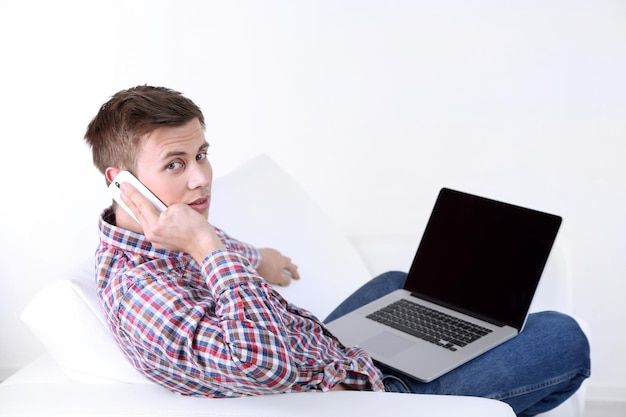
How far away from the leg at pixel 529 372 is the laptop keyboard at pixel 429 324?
9 cm

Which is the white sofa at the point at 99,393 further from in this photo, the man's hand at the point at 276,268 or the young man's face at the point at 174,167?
the man's hand at the point at 276,268

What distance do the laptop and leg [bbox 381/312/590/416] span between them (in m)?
0.04

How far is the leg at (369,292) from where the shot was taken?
7.39 ft

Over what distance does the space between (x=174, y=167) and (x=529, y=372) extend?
884 millimetres

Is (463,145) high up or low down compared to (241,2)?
down

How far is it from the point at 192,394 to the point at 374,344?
538 mm

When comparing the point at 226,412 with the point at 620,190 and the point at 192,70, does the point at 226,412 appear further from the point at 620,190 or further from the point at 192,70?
the point at 620,190

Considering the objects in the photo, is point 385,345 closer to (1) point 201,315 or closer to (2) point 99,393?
(1) point 201,315

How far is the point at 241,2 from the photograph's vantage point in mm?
2975

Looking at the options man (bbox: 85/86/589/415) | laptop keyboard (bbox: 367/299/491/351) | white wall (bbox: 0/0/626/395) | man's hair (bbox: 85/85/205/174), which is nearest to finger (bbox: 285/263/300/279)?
laptop keyboard (bbox: 367/299/491/351)

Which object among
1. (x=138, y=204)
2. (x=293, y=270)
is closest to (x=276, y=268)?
(x=293, y=270)

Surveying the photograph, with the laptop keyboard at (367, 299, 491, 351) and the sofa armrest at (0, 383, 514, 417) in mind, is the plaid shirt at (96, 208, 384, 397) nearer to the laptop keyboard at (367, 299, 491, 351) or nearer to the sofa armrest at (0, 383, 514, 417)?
the sofa armrest at (0, 383, 514, 417)

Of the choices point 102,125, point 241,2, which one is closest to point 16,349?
point 241,2

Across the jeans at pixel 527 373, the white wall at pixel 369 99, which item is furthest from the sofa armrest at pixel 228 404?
the white wall at pixel 369 99
